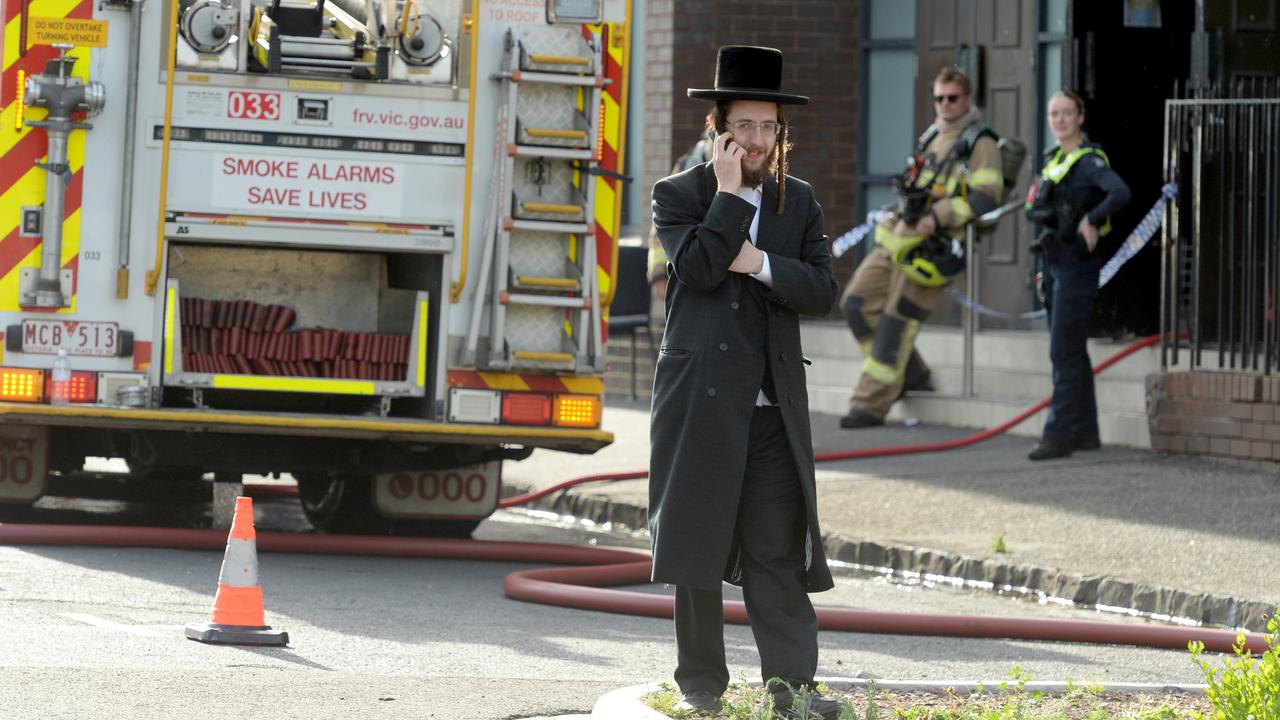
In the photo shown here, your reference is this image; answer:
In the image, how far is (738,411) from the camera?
20.7 ft

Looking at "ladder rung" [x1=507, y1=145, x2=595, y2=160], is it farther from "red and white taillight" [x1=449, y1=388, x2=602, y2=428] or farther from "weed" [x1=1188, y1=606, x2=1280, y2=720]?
"weed" [x1=1188, y1=606, x2=1280, y2=720]

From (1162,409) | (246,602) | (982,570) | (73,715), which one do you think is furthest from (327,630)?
(1162,409)

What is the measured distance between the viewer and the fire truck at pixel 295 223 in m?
9.91

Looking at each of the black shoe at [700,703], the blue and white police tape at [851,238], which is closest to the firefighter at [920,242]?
the blue and white police tape at [851,238]

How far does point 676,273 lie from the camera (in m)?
6.42

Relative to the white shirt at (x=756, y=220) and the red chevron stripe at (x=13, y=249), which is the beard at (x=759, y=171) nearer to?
the white shirt at (x=756, y=220)

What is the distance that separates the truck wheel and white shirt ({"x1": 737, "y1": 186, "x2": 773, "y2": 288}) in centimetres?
495

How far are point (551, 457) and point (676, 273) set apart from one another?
903cm

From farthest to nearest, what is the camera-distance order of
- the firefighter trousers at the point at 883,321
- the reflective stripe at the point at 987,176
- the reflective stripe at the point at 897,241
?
1. the firefighter trousers at the point at 883,321
2. the reflective stripe at the point at 897,241
3. the reflective stripe at the point at 987,176

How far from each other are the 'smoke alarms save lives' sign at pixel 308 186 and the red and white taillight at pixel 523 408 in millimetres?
874

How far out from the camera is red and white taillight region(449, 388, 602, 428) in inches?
404

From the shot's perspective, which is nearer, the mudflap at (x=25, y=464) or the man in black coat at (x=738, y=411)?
the man in black coat at (x=738, y=411)

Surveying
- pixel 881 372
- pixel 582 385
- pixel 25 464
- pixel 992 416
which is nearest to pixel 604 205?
pixel 582 385

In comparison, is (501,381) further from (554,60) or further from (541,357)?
(554,60)
